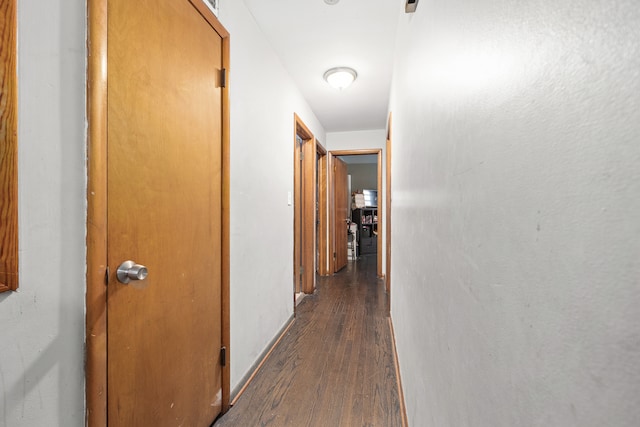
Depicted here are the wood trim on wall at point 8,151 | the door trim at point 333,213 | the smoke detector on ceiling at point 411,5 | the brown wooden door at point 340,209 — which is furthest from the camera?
the brown wooden door at point 340,209

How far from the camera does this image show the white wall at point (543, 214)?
0.73 feet

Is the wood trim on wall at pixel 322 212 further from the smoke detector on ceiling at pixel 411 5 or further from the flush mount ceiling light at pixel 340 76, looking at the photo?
the smoke detector on ceiling at pixel 411 5

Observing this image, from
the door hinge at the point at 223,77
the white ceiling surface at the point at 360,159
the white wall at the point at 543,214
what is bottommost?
the white wall at the point at 543,214

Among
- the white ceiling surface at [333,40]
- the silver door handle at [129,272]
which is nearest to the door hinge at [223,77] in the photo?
the white ceiling surface at [333,40]

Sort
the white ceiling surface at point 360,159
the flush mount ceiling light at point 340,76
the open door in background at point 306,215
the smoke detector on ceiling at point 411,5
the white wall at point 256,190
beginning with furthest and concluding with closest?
1. the white ceiling surface at point 360,159
2. the open door in background at point 306,215
3. the flush mount ceiling light at point 340,76
4. the white wall at point 256,190
5. the smoke detector on ceiling at point 411,5

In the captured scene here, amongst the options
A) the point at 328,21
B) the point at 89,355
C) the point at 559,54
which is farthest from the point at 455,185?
the point at 328,21

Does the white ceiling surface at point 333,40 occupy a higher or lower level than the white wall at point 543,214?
higher

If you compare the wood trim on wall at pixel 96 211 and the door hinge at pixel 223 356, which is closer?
the wood trim on wall at pixel 96 211

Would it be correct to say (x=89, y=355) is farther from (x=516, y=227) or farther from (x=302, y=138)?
(x=302, y=138)

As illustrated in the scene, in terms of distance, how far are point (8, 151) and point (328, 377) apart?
6.30 ft

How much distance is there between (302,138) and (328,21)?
1749 mm

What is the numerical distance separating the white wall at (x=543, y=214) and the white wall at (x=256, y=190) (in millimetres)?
1336

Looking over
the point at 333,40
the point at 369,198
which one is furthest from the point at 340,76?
the point at 369,198

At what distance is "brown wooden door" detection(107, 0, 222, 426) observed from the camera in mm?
925
